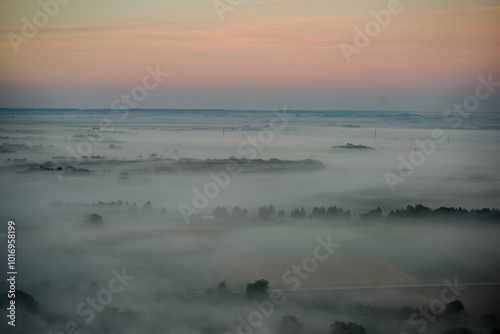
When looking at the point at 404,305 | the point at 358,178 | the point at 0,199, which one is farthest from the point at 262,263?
the point at 358,178

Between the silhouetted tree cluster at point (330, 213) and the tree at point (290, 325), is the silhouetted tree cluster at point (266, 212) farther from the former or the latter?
the tree at point (290, 325)

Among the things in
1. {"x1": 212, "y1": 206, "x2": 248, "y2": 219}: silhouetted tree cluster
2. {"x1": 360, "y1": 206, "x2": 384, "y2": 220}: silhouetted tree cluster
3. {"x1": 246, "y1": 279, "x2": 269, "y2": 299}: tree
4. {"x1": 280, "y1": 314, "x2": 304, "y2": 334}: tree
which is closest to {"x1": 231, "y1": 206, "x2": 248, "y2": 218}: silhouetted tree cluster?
{"x1": 212, "y1": 206, "x2": 248, "y2": 219}: silhouetted tree cluster

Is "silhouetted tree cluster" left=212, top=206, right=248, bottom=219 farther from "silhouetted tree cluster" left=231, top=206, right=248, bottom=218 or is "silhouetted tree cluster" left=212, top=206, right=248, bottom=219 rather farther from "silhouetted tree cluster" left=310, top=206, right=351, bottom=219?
"silhouetted tree cluster" left=310, top=206, right=351, bottom=219

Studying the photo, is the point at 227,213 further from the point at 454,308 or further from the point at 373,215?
the point at 454,308

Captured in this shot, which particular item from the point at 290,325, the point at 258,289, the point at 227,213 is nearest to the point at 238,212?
the point at 227,213

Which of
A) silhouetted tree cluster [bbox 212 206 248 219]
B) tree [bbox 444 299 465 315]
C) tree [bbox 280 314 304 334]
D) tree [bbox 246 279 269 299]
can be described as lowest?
tree [bbox 280 314 304 334]

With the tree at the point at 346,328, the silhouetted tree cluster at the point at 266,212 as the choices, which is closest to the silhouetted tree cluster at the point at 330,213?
the silhouetted tree cluster at the point at 266,212

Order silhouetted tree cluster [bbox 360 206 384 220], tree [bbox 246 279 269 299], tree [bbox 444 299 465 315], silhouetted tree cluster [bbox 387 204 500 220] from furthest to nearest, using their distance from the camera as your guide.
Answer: silhouetted tree cluster [bbox 360 206 384 220]
silhouetted tree cluster [bbox 387 204 500 220]
tree [bbox 246 279 269 299]
tree [bbox 444 299 465 315]

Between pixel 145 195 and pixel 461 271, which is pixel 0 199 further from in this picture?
pixel 461 271
